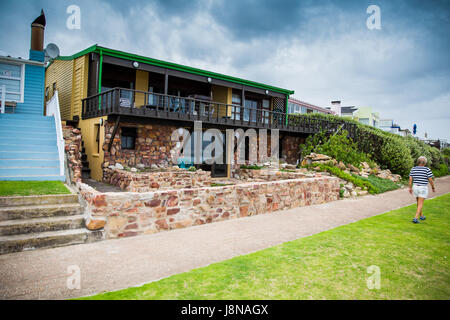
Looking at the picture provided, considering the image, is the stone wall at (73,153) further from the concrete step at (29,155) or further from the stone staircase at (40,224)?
the stone staircase at (40,224)

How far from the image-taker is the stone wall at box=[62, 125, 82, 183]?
25.2ft

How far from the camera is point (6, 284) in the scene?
3449 mm

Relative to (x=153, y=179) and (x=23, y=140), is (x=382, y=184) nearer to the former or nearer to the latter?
(x=153, y=179)

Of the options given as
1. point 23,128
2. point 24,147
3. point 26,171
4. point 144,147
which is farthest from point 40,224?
point 144,147

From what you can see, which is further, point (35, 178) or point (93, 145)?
point (93, 145)

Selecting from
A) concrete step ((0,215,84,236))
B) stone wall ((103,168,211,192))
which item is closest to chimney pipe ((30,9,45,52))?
stone wall ((103,168,211,192))

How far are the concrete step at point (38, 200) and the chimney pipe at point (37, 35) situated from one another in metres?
12.2

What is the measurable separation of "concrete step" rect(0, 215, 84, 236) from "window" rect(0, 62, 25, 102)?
10.4 meters

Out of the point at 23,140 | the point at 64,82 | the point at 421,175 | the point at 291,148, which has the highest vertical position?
the point at 64,82

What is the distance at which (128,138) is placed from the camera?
13562 millimetres

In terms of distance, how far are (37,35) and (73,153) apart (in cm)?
912

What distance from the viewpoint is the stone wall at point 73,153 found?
7.69 m

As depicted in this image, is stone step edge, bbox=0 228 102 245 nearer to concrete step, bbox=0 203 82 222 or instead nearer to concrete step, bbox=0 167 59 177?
concrete step, bbox=0 203 82 222

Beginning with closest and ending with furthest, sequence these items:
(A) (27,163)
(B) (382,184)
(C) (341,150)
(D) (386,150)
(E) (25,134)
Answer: (A) (27,163) < (E) (25,134) < (B) (382,184) < (C) (341,150) < (D) (386,150)
